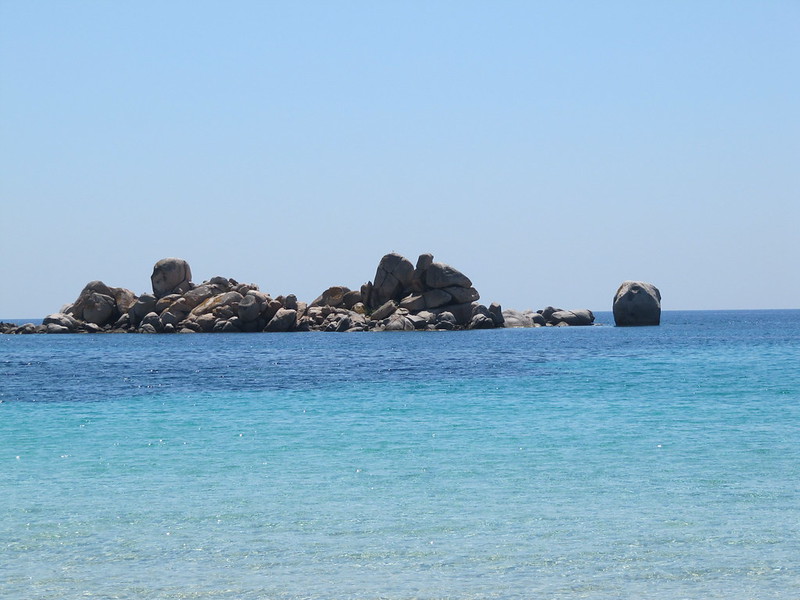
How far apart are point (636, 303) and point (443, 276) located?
26.0 m

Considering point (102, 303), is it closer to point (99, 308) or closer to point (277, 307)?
point (99, 308)

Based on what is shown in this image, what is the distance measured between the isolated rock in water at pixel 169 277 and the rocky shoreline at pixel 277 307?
118 millimetres

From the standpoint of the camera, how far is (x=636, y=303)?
105062 millimetres

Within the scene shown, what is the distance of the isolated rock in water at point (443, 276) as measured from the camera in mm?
→ 96625

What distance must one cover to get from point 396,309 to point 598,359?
48.9 m

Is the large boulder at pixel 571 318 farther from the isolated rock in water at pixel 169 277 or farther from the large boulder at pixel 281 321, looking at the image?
the isolated rock in water at pixel 169 277

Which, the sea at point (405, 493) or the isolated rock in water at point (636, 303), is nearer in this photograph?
the sea at point (405, 493)

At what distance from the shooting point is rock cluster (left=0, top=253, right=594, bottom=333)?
3762 inches

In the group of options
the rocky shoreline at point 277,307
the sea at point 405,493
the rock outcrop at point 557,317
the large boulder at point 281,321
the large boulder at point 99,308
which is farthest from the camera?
the rock outcrop at point 557,317

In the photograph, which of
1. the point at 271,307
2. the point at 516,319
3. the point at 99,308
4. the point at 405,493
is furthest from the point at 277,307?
the point at 405,493

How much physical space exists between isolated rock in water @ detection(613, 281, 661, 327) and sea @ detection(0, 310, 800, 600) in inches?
2825

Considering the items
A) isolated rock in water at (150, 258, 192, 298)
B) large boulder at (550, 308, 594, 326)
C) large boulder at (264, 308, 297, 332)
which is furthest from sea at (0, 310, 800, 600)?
large boulder at (550, 308, 594, 326)

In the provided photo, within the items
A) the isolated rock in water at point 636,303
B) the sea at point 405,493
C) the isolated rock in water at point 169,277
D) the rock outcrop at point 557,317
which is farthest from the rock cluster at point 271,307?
the sea at point 405,493

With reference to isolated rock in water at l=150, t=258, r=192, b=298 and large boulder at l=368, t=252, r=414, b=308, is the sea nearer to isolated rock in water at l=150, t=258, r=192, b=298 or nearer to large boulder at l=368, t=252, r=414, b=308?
large boulder at l=368, t=252, r=414, b=308
